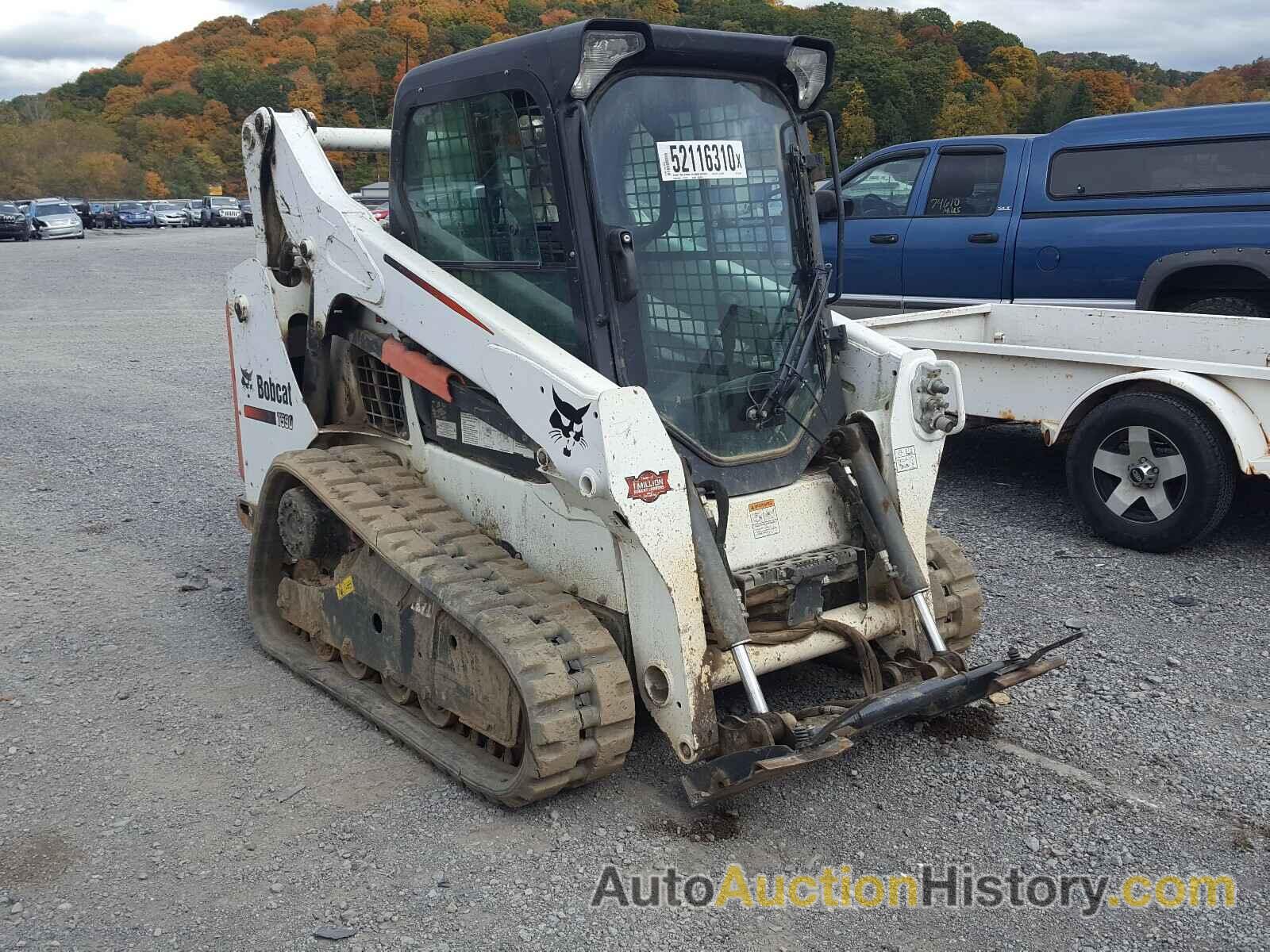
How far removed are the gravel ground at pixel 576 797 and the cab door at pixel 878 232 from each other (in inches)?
143

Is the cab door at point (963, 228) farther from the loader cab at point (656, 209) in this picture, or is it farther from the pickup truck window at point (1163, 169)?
the loader cab at point (656, 209)

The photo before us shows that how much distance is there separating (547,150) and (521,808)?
2.23 meters

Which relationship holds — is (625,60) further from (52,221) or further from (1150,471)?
(52,221)

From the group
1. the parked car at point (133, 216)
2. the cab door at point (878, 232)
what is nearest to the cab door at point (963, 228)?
the cab door at point (878, 232)

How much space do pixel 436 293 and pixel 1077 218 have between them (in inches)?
246

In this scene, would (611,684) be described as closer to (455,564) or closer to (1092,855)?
(455,564)

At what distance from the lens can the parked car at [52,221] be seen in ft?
135

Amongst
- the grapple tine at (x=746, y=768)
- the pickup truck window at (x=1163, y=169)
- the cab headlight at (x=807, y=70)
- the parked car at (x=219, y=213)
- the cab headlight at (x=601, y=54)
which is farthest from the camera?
the parked car at (x=219, y=213)

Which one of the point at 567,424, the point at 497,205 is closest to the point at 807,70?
the point at 497,205

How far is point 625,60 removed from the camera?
4.20 meters

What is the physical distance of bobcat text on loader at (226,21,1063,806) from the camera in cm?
401

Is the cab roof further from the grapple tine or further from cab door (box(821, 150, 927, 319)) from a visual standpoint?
cab door (box(821, 150, 927, 319))

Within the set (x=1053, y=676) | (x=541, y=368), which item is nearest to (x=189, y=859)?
(x=541, y=368)

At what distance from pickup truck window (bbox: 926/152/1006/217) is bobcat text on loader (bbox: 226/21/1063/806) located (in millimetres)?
5245
